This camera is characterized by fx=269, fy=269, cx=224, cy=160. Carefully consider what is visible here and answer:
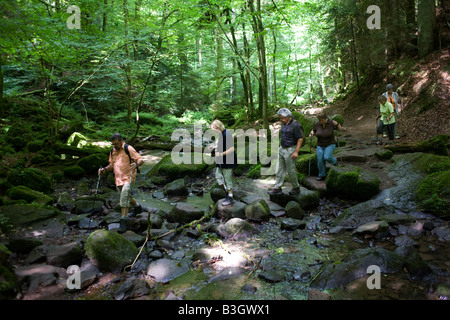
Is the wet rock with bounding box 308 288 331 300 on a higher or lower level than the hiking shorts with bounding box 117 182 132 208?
lower

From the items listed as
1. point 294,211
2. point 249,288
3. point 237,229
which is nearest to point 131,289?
point 249,288

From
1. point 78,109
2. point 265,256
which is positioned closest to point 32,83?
point 78,109

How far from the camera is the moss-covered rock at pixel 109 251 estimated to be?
4.74m

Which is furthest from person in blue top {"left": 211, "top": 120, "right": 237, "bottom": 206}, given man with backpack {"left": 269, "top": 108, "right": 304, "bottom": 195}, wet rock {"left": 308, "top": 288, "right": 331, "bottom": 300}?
wet rock {"left": 308, "top": 288, "right": 331, "bottom": 300}

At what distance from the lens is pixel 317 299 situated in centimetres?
387

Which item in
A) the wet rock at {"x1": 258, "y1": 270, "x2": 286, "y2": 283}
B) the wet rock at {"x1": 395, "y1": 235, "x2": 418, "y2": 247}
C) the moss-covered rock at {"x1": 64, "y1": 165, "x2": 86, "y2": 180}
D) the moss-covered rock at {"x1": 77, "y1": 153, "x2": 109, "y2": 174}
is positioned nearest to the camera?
the wet rock at {"x1": 258, "y1": 270, "x2": 286, "y2": 283}

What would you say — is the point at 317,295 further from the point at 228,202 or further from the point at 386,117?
the point at 386,117

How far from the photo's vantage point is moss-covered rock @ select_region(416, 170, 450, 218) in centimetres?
604

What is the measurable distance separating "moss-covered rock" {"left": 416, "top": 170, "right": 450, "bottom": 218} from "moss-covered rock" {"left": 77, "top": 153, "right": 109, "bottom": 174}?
10.9 m

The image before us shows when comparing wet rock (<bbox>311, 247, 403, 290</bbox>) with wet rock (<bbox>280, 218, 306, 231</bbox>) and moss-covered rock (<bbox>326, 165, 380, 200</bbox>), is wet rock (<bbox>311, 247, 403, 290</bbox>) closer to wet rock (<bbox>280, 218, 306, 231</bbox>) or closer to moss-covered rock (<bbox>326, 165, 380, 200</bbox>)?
wet rock (<bbox>280, 218, 306, 231</bbox>)

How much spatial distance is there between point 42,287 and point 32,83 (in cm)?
1957

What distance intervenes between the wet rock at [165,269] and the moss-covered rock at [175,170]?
253 inches

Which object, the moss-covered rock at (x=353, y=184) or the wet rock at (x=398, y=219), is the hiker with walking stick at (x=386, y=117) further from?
the wet rock at (x=398, y=219)

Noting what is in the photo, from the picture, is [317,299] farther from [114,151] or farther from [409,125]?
[409,125]
